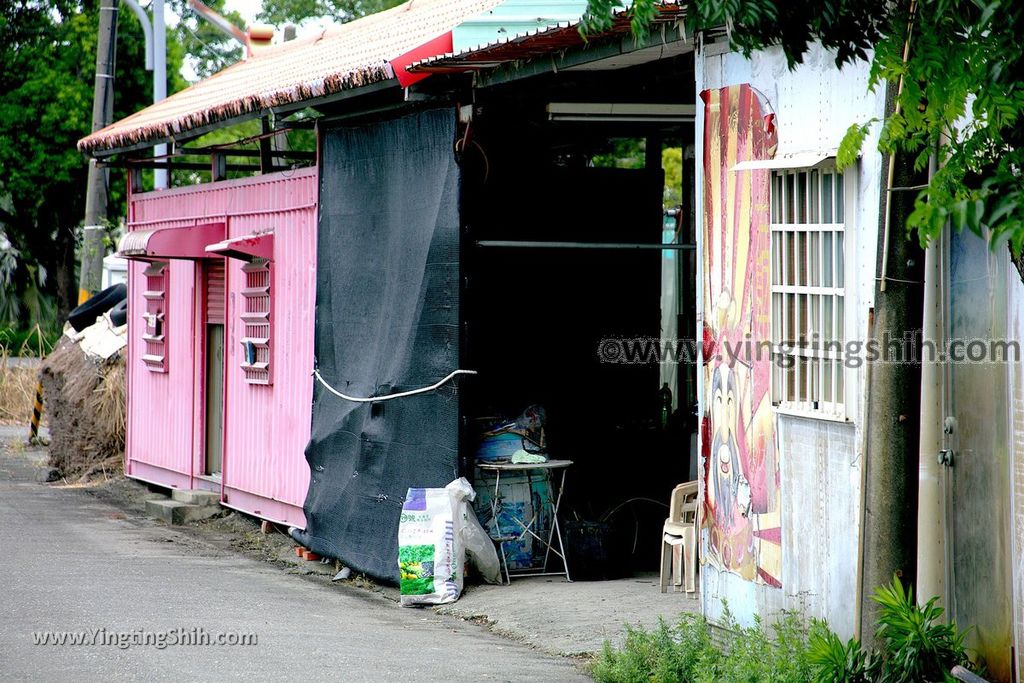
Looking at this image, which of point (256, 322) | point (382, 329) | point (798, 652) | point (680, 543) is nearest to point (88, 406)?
point (256, 322)

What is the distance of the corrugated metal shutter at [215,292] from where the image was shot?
14.2 metres

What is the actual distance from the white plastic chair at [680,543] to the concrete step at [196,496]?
20.5ft

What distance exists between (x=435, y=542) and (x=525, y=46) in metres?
3.58

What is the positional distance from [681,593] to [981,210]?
19.2 feet

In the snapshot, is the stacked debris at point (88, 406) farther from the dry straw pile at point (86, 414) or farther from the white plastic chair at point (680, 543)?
the white plastic chair at point (680, 543)

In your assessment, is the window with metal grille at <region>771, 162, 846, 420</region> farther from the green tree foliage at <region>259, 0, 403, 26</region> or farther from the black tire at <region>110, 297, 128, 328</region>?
the green tree foliage at <region>259, 0, 403, 26</region>

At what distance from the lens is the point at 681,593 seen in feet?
30.5

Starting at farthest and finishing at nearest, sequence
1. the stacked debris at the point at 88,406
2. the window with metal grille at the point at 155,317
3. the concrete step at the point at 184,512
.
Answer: the stacked debris at the point at 88,406 → the window with metal grille at the point at 155,317 → the concrete step at the point at 184,512

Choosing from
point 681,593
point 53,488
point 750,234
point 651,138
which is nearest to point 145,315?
point 53,488

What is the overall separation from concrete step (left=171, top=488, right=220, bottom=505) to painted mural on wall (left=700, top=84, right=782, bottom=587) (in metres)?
7.54

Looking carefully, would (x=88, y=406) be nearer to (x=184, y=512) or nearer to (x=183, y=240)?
(x=184, y=512)

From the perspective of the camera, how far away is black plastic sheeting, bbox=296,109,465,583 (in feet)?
32.1

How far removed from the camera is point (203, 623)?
8562mm

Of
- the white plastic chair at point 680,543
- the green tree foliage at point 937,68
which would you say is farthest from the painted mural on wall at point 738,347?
the green tree foliage at point 937,68
